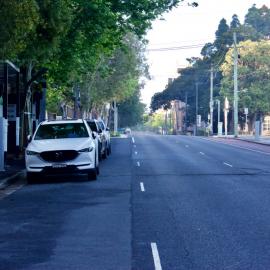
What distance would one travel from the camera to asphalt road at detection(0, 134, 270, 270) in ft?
26.1

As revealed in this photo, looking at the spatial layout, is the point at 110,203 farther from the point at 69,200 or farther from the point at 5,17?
the point at 5,17

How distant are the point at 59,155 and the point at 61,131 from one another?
180cm

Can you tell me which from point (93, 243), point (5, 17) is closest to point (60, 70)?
point (5, 17)

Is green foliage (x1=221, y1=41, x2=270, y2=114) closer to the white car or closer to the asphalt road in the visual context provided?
the asphalt road

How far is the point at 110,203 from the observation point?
44.7 ft

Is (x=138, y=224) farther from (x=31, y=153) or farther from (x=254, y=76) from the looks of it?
(x=254, y=76)

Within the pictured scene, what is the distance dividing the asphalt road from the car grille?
0.73 metres

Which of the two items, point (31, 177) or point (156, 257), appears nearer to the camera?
point (156, 257)

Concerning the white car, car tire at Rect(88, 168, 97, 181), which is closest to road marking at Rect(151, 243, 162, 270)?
the white car

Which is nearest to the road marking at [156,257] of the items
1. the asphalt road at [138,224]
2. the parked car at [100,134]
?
the asphalt road at [138,224]

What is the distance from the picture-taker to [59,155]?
59.5 feet

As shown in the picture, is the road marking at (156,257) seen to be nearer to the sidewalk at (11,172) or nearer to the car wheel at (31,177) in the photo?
the sidewalk at (11,172)

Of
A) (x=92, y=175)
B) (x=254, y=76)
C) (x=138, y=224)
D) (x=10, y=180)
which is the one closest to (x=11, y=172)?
(x=10, y=180)

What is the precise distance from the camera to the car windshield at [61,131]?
19.5 meters
